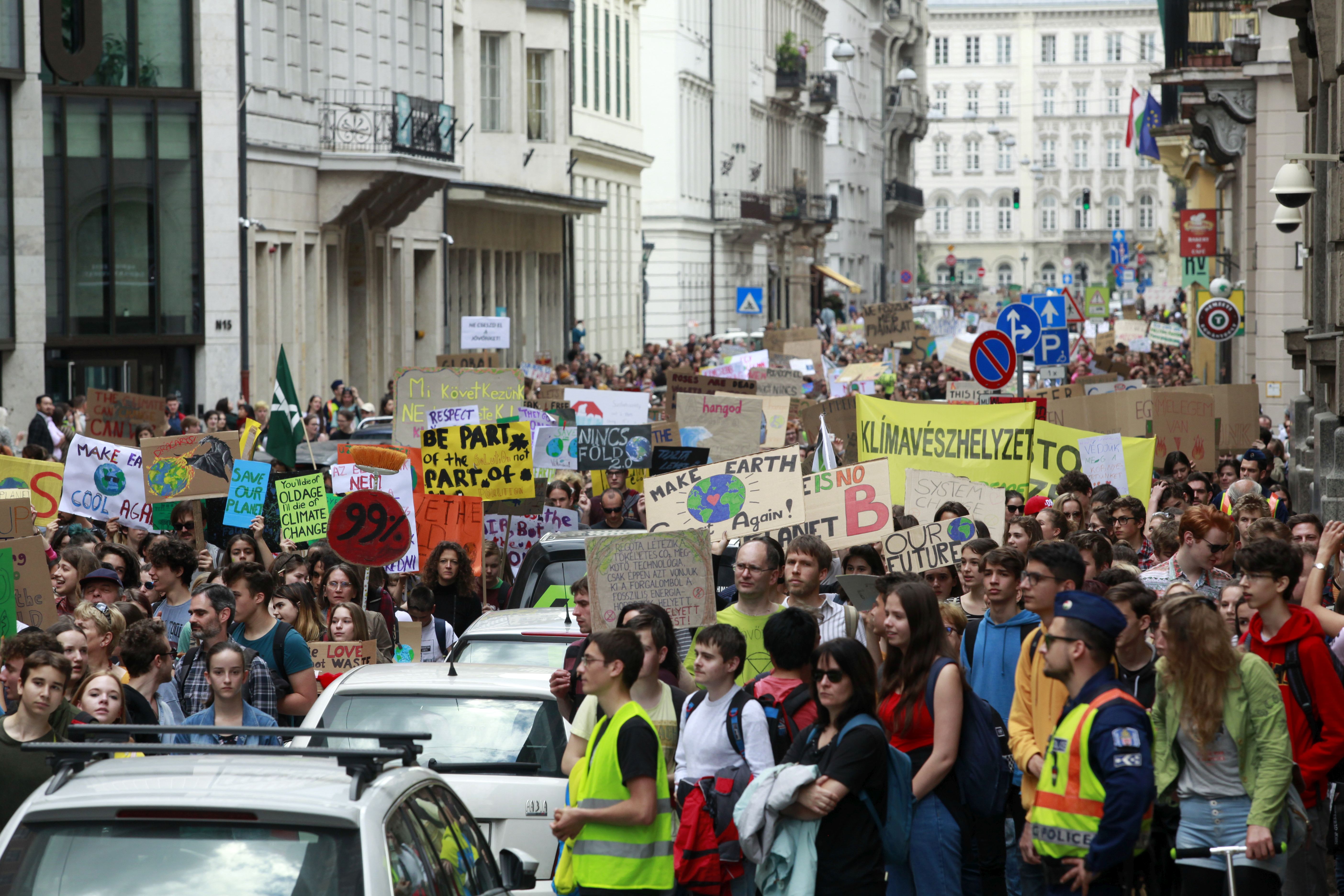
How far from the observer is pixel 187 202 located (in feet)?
94.8

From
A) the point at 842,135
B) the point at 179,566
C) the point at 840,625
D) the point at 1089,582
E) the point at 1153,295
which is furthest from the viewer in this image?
the point at 1153,295

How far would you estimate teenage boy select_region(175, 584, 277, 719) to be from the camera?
7883mm

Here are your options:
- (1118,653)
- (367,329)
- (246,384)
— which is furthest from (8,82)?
(1118,653)

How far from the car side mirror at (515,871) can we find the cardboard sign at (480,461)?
27.4 ft

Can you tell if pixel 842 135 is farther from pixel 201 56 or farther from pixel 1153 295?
pixel 201 56

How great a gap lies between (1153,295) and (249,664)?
4438 inches

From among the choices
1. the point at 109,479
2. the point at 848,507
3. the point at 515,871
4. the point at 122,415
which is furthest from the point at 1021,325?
Result: the point at 515,871

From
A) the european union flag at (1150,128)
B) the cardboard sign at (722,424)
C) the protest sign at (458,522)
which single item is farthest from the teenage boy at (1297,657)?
the european union flag at (1150,128)

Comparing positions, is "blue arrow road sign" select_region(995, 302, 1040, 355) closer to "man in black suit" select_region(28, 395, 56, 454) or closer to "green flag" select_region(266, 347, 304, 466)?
"green flag" select_region(266, 347, 304, 466)

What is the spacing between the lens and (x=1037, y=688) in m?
6.40

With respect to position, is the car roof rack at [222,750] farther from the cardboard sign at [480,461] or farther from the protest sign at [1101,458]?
the protest sign at [1101,458]

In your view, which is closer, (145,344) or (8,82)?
(8,82)

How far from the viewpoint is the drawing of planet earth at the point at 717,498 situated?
12188mm

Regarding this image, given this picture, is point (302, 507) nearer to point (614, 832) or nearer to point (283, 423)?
point (283, 423)
